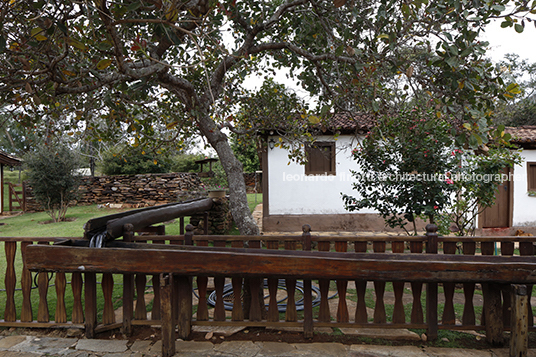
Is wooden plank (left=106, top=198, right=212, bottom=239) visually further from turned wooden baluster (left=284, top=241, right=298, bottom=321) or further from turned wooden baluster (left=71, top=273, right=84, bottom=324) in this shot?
turned wooden baluster (left=284, top=241, right=298, bottom=321)

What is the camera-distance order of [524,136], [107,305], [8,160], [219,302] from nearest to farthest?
[219,302] < [107,305] < [524,136] < [8,160]

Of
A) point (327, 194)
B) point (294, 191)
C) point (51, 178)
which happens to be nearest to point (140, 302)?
point (294, 191)

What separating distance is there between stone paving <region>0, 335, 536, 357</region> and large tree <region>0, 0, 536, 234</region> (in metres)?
1.71

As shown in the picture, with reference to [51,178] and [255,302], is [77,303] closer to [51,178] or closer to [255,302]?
[255,302]

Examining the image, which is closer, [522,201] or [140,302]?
[140,302]

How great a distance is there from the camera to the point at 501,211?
9.94m

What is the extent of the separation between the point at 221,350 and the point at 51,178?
12693 mm

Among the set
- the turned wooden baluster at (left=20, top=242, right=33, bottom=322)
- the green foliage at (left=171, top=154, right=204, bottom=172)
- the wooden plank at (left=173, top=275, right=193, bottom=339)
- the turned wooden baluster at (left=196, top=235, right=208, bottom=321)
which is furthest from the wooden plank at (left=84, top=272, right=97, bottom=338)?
the green foliage at (left=171, top=154, right=204, bottom=172)

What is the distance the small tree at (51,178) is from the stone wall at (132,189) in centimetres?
335

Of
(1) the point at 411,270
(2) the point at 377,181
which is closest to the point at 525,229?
(2) the point at 377,181

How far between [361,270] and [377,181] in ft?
11.1

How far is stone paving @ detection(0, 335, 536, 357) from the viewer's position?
256 cm

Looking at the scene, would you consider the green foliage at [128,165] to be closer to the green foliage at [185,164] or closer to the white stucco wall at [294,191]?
the green foliage at [185,164]

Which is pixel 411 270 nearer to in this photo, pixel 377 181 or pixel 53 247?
pixel 53 247
